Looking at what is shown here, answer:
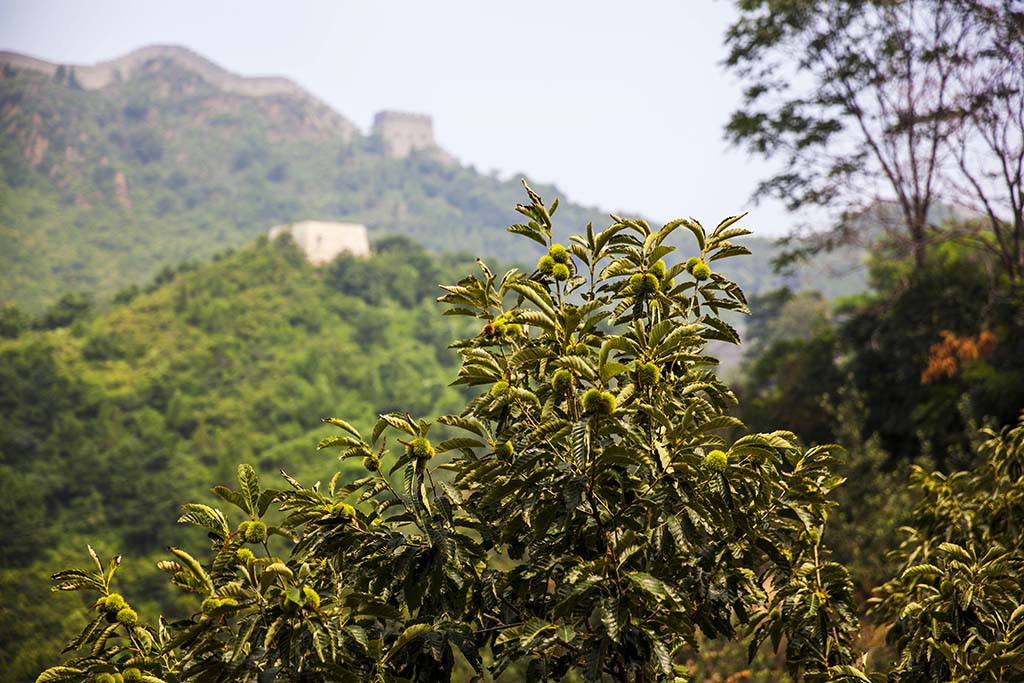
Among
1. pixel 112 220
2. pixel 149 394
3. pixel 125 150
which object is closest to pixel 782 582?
pixel 149 394

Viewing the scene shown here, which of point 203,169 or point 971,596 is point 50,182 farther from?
point 971,596

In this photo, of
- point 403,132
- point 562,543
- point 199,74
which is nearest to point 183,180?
point 199,74

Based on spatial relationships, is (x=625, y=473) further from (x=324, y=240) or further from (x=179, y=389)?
(x=324, y=240)

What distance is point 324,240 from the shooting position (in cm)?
5881

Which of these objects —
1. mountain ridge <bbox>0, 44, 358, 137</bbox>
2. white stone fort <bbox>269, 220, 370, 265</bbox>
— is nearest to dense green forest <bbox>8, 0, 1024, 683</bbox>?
white stone fort <bbox>269, 220, 370, 265</bbox>

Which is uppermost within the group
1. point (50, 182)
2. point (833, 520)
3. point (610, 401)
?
point (50, 182)

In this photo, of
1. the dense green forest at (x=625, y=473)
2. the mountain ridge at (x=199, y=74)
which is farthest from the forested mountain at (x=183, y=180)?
the dense green forest at (x=625, y=473)

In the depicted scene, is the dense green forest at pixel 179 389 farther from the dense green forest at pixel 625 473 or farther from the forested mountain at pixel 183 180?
the forested mountain at pixel 183 180

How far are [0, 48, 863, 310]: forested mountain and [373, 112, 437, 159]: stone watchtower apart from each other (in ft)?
5.11

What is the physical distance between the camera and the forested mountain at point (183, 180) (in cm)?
7275

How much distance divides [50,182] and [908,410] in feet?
286

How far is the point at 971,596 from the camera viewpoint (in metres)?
2.63

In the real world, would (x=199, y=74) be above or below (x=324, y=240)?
above

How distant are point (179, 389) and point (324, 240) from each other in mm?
19409
